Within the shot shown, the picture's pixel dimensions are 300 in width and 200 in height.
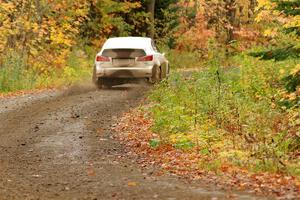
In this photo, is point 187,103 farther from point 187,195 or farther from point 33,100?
point 187,195

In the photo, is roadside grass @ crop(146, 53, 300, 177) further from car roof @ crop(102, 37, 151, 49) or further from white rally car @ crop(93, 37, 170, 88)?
car roof @ crop(102, 37, 151, 49)

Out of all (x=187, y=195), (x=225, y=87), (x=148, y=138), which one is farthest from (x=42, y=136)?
(x=187, y=195)

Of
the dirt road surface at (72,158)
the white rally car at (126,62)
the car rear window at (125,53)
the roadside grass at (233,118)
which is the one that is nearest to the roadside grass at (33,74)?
the white rally car at (126,62)

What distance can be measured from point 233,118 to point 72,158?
378 centimetres

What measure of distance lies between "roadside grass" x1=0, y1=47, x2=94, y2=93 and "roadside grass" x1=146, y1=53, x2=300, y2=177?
20.7ft

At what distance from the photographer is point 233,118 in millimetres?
12992

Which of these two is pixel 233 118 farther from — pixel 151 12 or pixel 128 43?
pixel 151 12

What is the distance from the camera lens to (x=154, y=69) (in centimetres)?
2105

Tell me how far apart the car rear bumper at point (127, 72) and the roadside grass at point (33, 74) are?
300cm

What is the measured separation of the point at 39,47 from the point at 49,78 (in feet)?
5.62

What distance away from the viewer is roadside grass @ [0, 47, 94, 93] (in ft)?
Answer: 70.3

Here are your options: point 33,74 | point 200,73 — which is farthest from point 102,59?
point 200,73

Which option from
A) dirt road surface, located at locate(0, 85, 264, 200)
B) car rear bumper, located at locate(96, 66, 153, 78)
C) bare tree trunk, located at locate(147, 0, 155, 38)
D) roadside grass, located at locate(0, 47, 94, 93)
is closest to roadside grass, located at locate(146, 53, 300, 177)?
dirt road surface, located at locate(0, 85, 264, 200)

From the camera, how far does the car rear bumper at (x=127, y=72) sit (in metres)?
20.7
